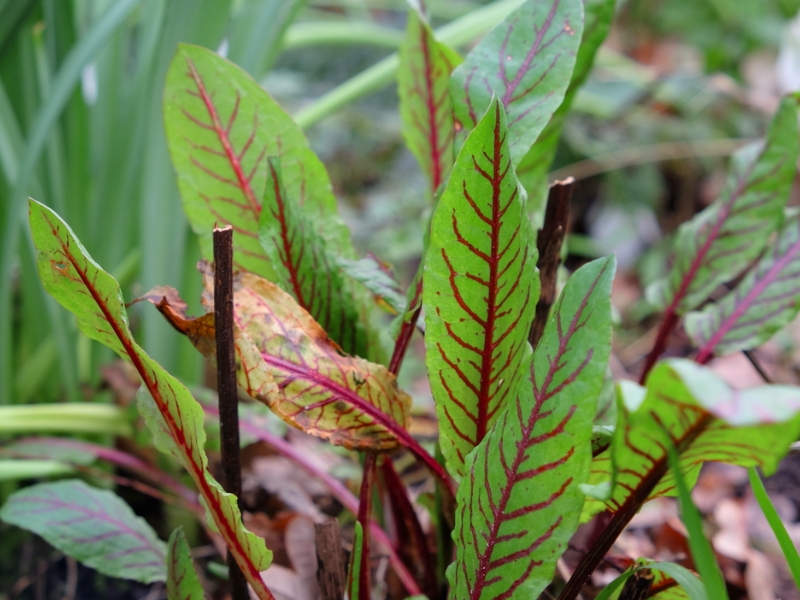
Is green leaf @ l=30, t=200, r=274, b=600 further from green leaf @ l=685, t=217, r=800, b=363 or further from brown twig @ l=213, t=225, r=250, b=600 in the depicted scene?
green leaf @ l=685, t=217, r=800, b=363

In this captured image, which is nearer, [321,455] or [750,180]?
[750,180]

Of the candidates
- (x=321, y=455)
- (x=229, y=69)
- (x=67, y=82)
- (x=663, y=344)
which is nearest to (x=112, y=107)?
(x=67, y=82)

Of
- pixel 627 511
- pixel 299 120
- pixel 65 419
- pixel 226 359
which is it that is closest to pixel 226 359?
pixel 226 359

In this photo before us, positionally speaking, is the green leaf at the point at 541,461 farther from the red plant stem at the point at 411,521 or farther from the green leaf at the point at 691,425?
the red plant stem at the point at 411,521

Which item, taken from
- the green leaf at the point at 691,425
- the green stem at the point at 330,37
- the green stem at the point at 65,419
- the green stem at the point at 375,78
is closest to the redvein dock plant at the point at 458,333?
the green leaf at the point at 691,425

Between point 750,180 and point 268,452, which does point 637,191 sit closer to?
point 750,180
